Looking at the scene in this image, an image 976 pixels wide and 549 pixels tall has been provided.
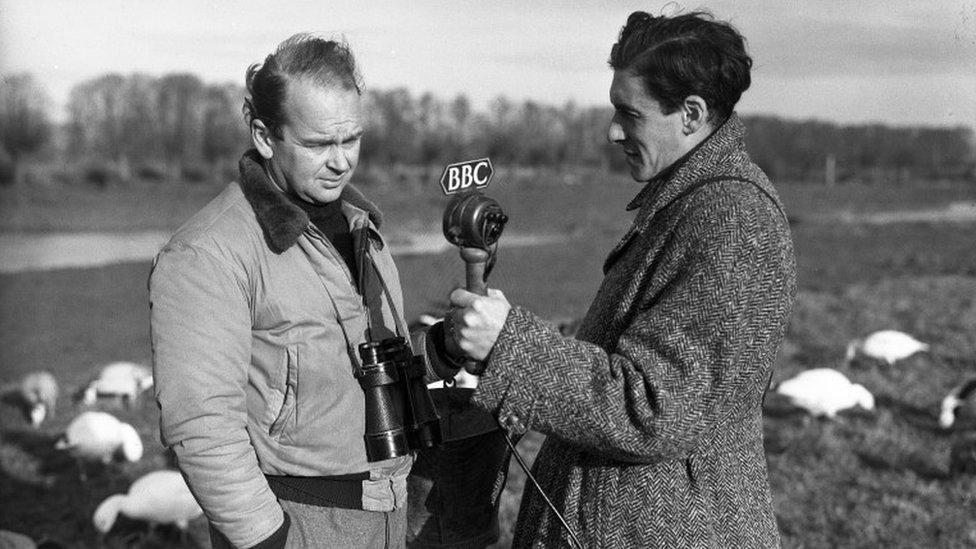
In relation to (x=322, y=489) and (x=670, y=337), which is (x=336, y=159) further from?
(x=670, y=337)

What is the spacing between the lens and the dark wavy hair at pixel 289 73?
2393 millimetres

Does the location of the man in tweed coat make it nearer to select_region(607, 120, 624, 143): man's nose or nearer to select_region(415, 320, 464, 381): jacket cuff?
select_region(607, 120, 624, 143): man's nose

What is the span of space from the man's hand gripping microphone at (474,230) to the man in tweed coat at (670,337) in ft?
0.17

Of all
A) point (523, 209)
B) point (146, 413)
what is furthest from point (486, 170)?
point (523, 209)

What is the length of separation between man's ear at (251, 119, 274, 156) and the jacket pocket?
483mm

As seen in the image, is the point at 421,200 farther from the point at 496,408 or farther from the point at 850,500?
the point at 496,408

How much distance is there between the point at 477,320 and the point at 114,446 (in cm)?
487

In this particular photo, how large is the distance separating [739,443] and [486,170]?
82cm

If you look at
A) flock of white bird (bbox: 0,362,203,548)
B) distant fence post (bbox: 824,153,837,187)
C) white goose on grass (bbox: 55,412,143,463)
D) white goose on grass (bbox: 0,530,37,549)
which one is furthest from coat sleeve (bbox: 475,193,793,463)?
distant fence post (bbox: 824,153,837,187)

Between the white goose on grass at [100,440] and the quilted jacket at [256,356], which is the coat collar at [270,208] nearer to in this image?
the quilted jacket at [256,356]

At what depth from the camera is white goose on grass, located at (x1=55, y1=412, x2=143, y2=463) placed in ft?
20.4

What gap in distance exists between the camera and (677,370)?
2.05 metres

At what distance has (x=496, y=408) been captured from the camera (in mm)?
2127

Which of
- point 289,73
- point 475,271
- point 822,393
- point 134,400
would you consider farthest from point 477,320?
point 134,400
